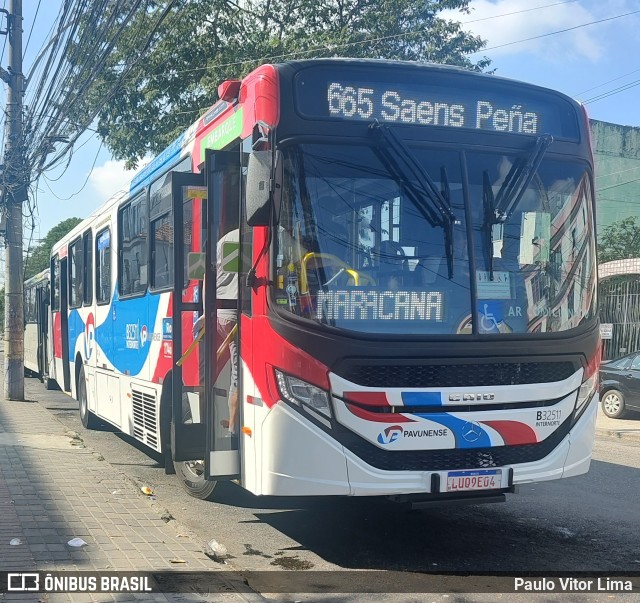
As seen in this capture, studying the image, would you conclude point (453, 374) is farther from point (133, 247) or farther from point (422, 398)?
point (133, 247)

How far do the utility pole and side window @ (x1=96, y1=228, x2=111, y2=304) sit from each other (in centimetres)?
638

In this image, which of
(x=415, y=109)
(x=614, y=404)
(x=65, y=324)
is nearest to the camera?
(x=415, y=109)

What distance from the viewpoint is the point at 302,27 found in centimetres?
2153

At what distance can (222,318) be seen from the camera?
248 inches

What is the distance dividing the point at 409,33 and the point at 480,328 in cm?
1712

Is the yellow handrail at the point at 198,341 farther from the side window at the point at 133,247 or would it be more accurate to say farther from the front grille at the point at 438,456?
the side window at the point at 133,247

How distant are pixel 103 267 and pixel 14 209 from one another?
7.51m

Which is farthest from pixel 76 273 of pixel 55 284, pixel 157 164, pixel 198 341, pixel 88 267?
pixel 198 341

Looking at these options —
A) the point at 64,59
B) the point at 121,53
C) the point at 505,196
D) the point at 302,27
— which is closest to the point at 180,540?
the point at 505,196

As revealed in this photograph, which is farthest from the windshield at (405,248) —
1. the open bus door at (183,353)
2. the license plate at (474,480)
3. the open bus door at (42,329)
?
the open bus door at (42,329)

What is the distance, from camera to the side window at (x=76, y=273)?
13312mm

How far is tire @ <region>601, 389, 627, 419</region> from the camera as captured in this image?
15.8 m

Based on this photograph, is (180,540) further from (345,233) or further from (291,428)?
(345,233)

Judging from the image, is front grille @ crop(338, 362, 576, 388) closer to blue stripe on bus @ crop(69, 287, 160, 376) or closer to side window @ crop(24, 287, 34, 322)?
blue stripe on bus @ crop(69, 287, 160, 376)
